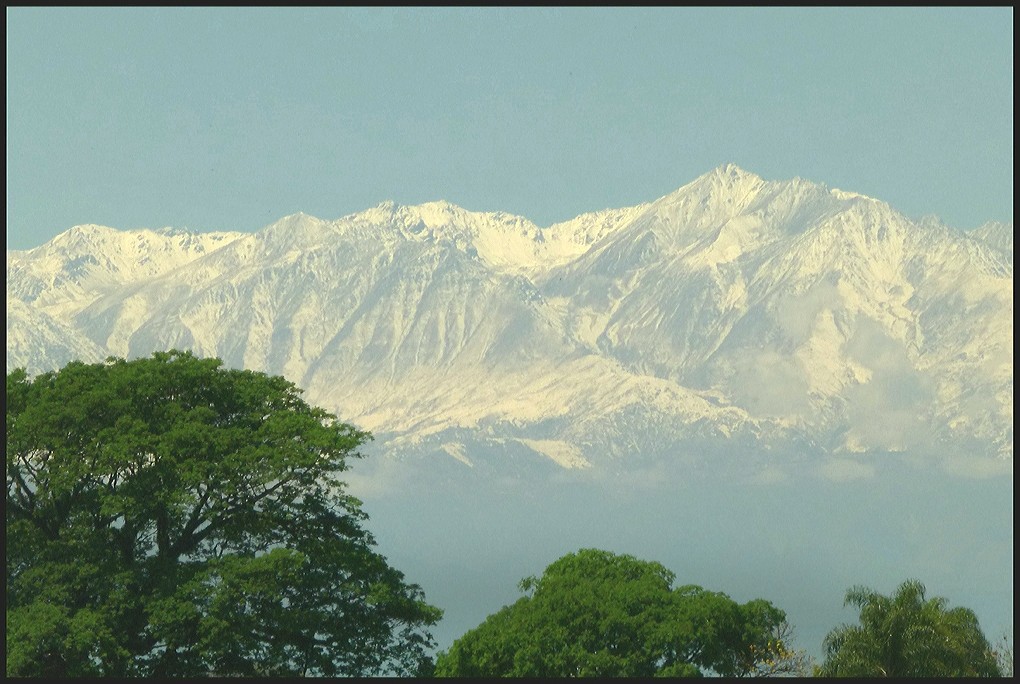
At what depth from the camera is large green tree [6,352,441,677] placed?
194 ft

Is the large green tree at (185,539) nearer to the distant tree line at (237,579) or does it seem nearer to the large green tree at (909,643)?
the distant tree line at (237,579)

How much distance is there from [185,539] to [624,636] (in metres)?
16.8

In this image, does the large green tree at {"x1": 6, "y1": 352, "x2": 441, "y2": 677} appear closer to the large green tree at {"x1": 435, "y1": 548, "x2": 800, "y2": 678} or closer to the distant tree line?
the distant tree line

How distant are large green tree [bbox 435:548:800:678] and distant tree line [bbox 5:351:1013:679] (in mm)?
74

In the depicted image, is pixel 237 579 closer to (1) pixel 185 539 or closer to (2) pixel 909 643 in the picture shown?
(1) pixel 185 539

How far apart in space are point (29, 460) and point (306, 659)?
507 inches

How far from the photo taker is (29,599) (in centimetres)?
6025

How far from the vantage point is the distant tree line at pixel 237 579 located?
59094 mm

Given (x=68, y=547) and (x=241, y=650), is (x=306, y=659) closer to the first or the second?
(x=241, y=650)

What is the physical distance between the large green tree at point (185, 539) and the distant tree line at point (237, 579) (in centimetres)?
8

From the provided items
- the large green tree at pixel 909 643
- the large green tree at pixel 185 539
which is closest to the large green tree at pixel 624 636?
the large green tree at pixel 185 539

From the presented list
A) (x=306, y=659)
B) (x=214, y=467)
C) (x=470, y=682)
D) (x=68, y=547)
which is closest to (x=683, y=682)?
(x=470, y=682)

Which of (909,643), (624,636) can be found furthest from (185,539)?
(909,643)

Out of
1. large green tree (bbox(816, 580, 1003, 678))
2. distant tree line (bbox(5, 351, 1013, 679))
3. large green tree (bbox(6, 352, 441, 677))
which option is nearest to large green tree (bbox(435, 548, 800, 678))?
distant tree line (bbox(5, 351, 1013, 679))
